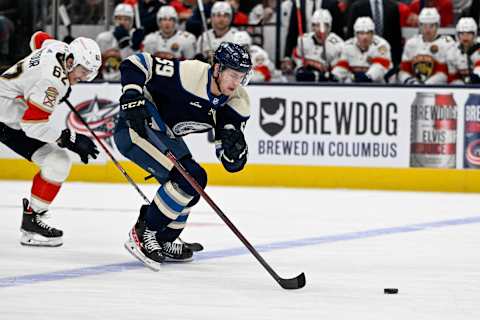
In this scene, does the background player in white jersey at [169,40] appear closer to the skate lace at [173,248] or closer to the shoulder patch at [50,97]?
the shoulder patch at [50,97]

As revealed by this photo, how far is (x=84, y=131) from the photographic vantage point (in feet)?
32.6

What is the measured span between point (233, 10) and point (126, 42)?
3.57 feet

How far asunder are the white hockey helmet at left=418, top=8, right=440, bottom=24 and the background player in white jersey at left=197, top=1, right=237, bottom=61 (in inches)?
70.6

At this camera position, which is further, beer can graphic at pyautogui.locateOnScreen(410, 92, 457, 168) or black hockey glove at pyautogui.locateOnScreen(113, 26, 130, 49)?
black hockey glove at pyautogui.locateOnScreen(113, 26, 130, 49)

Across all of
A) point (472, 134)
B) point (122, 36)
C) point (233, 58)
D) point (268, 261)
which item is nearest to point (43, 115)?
point (233, 58)

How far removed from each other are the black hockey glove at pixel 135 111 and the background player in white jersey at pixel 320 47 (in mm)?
5536

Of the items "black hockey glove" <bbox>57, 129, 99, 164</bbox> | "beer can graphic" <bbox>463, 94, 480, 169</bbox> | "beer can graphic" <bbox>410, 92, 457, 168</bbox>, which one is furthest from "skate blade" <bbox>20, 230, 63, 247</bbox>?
"beer can graphic" <bbox>463, 94, 480, 169</bbox>

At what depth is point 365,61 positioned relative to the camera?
10.6m

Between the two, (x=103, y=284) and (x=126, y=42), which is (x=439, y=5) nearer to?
(x=126, y=42)

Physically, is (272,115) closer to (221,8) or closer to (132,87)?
(221,8)

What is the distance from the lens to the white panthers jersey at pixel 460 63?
1040 cm

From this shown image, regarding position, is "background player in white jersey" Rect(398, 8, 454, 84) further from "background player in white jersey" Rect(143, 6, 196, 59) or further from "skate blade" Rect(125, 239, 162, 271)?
"skate blade" Rect(125, 239, 162, 271)

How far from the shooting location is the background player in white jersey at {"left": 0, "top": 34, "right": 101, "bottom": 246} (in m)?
5.84

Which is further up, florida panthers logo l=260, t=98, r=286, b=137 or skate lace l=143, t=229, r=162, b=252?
skate lace l=143, t=229, r=162, b=252
